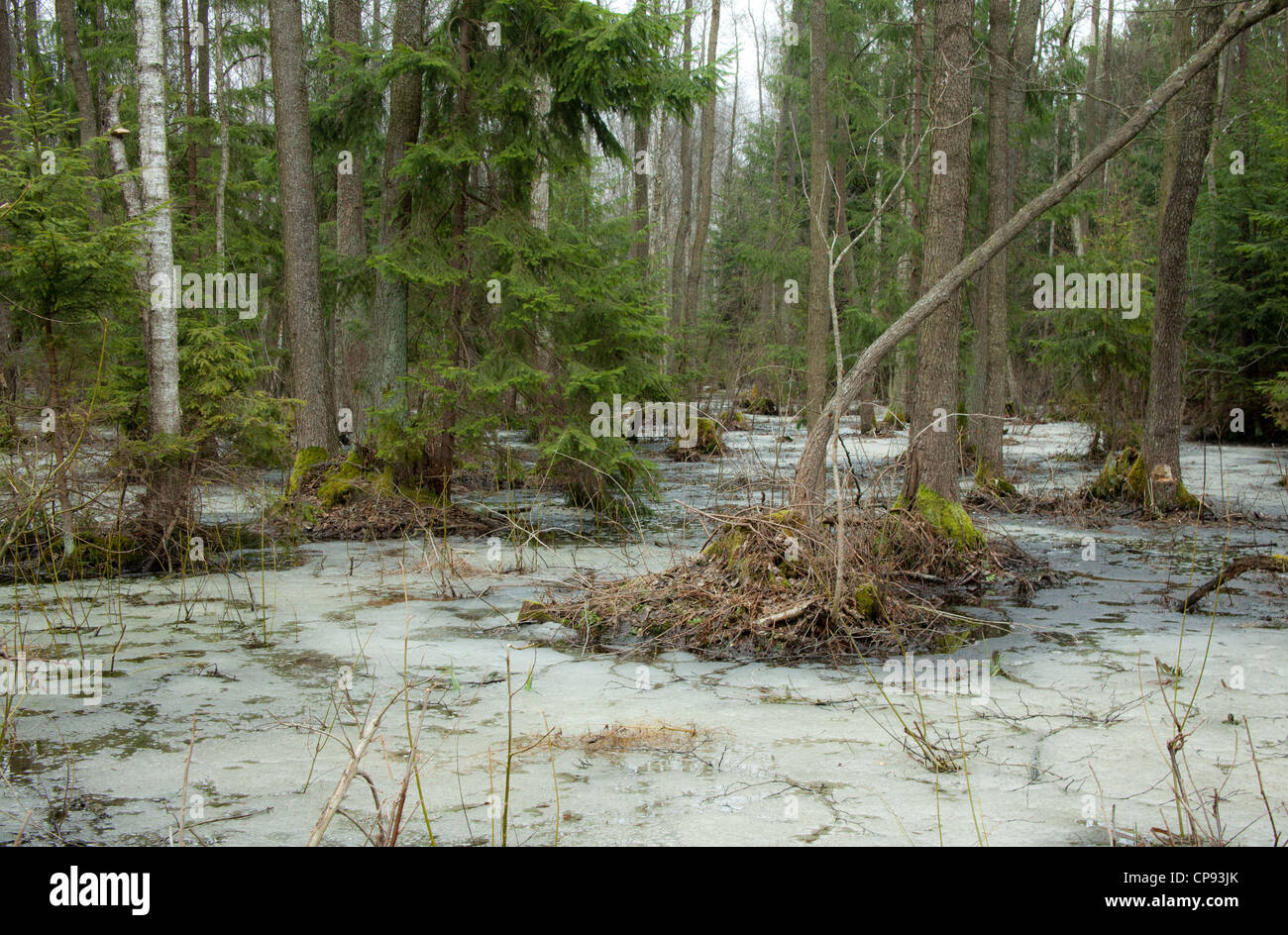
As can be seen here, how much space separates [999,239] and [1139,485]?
5.65m

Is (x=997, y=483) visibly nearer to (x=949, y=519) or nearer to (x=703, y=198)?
(x=949, y=519)

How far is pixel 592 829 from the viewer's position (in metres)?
4.08

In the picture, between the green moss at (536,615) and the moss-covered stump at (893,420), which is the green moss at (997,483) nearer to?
the green moss at (536,615)

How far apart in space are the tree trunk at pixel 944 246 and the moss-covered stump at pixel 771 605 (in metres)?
2.30

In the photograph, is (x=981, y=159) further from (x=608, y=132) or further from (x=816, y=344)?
(x=608, y=132)

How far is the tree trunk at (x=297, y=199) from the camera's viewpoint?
1302 cm

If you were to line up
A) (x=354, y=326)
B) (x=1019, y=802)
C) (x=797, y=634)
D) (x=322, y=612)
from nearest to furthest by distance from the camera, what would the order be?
1. (x=1019, y=802)
2. (x=797, y=634)
3. (x=322, y=612)
4. (x=354, y=326)

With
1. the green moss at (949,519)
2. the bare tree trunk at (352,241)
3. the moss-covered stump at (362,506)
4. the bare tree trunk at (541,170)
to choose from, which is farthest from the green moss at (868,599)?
the bare tree trunk at (352,241)

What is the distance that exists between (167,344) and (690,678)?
6.29m

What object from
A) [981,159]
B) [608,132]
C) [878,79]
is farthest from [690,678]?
[878,79]

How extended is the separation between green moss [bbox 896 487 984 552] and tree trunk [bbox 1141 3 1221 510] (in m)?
4.52

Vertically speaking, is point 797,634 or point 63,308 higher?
point 63,308

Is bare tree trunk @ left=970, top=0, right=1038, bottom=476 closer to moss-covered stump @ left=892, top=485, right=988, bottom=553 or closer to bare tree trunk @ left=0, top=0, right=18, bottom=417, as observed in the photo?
moss-covered stump @ left=892, top=485, right=988, bottom=553

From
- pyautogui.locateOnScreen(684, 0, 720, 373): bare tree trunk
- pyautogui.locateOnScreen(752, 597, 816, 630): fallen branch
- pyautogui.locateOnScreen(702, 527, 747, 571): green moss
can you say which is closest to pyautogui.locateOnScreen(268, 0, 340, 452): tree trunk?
pyautogui.locateOnScreen(702, 527, 747, 571): green moss
